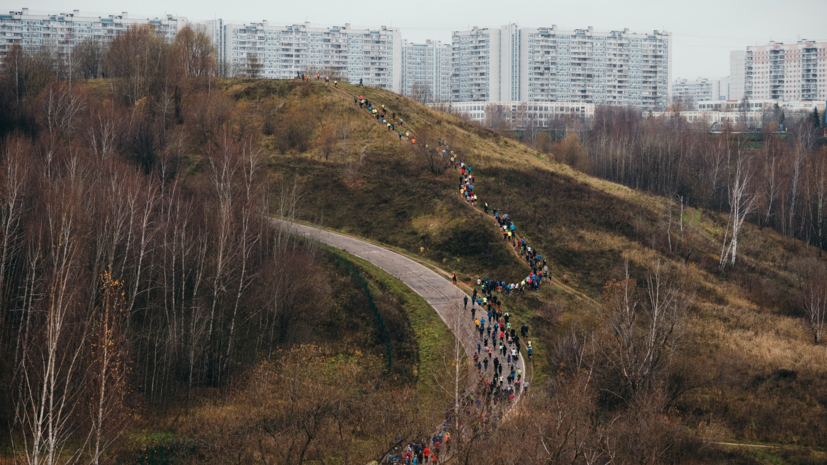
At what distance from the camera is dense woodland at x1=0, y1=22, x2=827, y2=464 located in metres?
28.2

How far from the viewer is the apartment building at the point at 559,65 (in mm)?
180250

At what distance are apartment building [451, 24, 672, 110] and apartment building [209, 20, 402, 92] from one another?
17.1m

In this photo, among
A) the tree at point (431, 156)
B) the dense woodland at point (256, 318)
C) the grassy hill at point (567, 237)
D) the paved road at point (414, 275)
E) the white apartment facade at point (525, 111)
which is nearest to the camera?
the dense woodland at point (256, 318)

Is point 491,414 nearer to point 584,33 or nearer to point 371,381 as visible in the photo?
point 371,381

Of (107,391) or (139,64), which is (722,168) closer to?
(139,64)

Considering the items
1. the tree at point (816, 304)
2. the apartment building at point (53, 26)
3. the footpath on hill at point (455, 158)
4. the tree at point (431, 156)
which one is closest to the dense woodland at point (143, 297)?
the footpath on hill at point (455, 158)

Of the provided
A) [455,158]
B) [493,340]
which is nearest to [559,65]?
[455,158]

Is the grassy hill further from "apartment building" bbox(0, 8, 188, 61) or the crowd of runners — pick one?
"apartment building" bbox(0, 8, 188, 61)

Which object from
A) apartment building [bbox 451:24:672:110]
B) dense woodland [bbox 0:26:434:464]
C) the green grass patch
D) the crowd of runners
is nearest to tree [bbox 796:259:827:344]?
the crowd of runners

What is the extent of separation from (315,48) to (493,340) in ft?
491

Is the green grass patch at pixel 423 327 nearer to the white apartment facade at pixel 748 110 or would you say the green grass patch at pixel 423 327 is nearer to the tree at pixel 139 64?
the tree at pixel 139 64

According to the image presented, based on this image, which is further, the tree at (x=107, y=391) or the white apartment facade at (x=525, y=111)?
the white apartment facade at (x=525, y=111)

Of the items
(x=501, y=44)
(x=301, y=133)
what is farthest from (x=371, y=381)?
(x=501, y=44)

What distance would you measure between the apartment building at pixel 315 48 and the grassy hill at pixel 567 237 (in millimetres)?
93350
